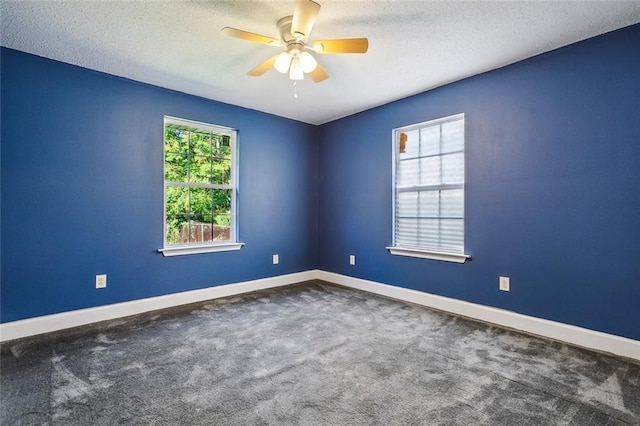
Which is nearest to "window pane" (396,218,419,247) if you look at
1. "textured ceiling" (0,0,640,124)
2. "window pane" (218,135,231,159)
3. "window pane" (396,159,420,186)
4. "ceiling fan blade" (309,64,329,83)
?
"window pane" (396,159,420,186)

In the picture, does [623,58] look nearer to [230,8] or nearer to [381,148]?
[381,148]

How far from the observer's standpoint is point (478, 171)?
304cm

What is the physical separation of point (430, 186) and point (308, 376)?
7.86 ft

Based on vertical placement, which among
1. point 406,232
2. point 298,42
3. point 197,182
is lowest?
point 406,232

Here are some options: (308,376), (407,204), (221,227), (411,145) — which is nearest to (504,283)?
(407,204)

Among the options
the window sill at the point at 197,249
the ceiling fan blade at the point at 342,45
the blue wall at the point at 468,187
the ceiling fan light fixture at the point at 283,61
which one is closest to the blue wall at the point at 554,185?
the blue wall at the point at 468,187

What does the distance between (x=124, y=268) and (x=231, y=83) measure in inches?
85.6

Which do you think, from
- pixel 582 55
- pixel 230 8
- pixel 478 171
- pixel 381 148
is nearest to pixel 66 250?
pixel 230 8

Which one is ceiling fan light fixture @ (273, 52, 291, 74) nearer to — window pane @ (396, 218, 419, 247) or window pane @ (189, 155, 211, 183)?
window pane @ (189, 155, 211, 183)

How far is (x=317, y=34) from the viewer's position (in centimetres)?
232

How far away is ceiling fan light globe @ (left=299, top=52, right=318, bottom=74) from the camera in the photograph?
214 centimetres

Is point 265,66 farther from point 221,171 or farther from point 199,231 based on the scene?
point 199,231

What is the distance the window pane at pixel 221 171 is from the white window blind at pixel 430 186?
211cm

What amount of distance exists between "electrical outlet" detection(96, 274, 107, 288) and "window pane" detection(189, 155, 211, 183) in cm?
131
